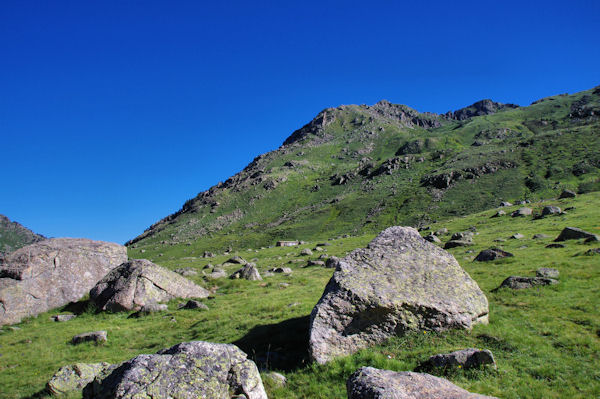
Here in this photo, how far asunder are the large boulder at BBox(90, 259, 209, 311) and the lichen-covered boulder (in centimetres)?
1294

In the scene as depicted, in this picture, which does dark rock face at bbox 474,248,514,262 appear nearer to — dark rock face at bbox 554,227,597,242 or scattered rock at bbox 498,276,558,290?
dark rock face at bbox 554,227,597,242

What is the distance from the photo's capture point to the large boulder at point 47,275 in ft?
81.4

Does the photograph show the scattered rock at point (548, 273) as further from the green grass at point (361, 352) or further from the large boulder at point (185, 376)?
the large boulder at point (185, 376)

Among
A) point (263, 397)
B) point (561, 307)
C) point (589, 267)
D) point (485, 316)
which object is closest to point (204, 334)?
→ point (263, 397)

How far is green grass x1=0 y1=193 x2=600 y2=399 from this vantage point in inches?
393

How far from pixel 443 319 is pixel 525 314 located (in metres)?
4.93

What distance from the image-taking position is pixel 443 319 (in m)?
13.0

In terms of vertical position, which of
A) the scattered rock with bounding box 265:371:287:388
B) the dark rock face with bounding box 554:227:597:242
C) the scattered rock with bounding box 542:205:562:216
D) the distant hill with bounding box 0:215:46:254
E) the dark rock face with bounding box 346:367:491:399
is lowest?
the scattered rock with bounding box 265:371:287:388

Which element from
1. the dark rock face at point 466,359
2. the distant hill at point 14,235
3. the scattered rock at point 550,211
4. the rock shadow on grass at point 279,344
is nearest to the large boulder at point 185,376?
the rock shadow on grass at point 279,344

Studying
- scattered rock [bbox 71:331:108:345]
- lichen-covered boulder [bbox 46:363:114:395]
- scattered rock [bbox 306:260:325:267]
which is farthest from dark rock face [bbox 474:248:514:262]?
scattered rock [bbox 71:331:108:345]

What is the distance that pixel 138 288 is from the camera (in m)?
25.3

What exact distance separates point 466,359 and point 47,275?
108 feet

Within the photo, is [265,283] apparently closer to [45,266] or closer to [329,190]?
[45,266]

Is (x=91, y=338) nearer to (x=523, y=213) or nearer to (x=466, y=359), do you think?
(x=466, y=359)
